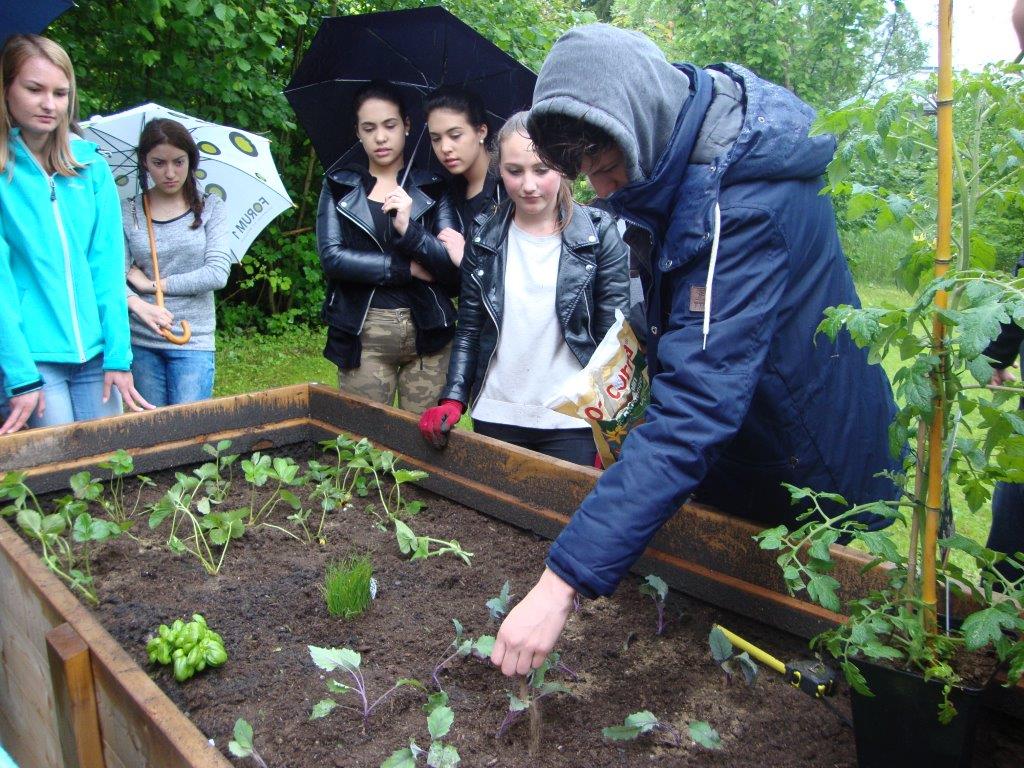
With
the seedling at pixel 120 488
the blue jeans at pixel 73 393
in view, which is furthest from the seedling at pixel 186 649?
the blue jeans at pixel 73 393

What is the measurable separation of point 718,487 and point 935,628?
27.5 inches

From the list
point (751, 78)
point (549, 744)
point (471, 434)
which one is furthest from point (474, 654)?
point (751, 78)

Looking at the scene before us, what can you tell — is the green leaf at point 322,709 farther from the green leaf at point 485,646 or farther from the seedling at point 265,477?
the seedling at point 265,477

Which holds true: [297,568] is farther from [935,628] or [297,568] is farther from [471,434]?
[935,628]

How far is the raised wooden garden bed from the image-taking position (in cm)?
149

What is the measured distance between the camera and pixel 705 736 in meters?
1.43

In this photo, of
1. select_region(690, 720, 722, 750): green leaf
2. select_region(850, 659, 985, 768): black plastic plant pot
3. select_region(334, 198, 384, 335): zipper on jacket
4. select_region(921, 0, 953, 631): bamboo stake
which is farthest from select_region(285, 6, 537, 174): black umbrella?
select_region(850, 659, 985, 768): black plastic plant pot

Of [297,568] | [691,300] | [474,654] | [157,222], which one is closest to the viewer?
[691,300]

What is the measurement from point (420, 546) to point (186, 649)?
25.2 inches

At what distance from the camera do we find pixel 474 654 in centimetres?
176

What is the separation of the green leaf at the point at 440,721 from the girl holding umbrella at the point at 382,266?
7.02 feet

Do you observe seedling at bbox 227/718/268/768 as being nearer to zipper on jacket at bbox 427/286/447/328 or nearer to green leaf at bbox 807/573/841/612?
green leaf at bbox 807/573/841/612

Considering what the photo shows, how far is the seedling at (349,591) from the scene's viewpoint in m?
1.90

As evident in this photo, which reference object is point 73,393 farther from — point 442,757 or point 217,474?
point 442,757
